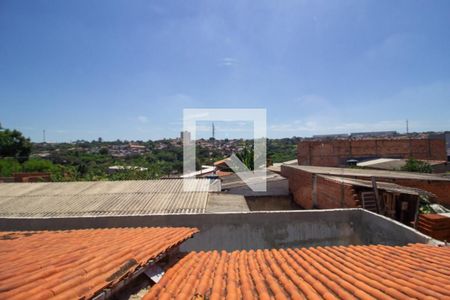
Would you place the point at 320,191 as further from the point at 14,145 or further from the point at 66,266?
the point at 14,145

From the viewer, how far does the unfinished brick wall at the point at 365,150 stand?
32.4m

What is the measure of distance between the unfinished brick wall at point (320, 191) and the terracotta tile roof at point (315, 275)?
4399mm

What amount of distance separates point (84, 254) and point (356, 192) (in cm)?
785

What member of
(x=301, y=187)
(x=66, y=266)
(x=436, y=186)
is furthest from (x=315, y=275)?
(x=436, y=186)

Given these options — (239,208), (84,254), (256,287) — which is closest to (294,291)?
(256,287)

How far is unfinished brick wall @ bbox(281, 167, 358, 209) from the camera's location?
28.3 ft

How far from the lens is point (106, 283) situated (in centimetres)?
231

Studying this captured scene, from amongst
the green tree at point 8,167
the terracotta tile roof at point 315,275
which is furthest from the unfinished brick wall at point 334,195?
the green tree at point 8,167

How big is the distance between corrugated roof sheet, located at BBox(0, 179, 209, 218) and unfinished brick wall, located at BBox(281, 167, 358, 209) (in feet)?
13.8

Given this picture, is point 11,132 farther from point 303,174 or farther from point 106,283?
point 106,283

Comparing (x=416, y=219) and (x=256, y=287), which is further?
(x=416, y=219)

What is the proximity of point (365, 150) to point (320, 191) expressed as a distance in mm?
27258

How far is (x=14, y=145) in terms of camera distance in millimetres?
43469

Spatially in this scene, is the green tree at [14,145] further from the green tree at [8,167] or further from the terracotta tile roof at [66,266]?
the terracotta tile roof at [66,266]
